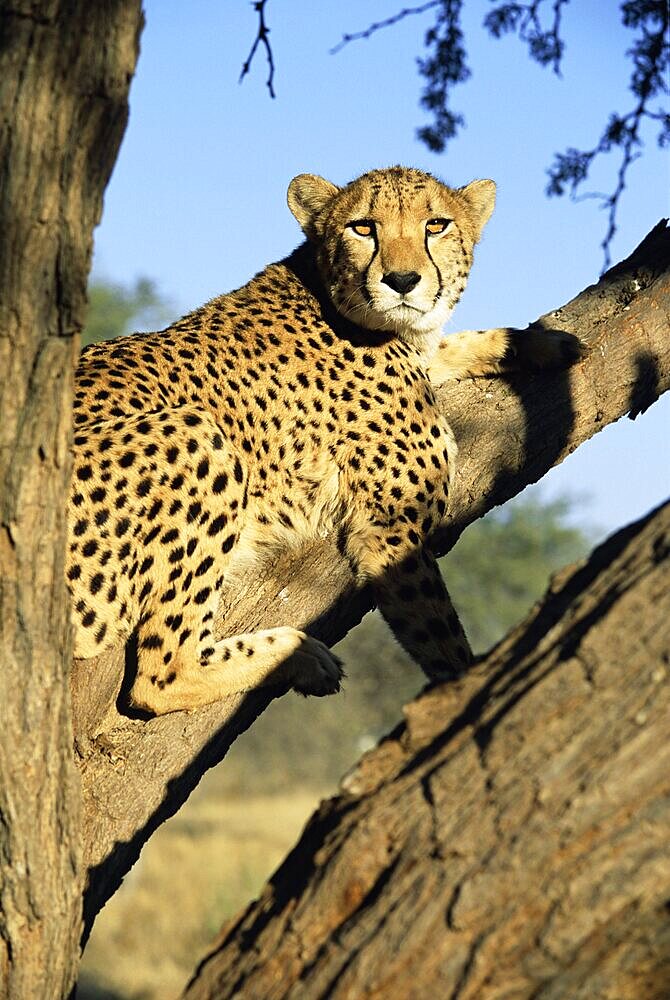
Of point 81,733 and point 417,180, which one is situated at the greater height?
point 417,180

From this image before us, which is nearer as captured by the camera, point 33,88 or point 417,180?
point 33,88

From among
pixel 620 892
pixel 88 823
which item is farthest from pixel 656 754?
pixel 88 823

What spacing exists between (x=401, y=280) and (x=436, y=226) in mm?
371

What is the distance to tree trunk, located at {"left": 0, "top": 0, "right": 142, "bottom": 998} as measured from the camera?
1.79 meters

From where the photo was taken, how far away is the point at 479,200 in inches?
174

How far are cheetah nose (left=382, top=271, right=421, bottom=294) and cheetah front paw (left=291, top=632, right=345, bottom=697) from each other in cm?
110

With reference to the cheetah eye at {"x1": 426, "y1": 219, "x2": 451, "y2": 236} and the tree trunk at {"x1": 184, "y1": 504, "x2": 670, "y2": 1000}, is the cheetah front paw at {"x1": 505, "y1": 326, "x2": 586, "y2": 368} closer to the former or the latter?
the cheetah eye at {"x1": 426, "y1": 219, "x2": 451, "y2": 236}

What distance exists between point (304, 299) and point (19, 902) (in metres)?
2.44

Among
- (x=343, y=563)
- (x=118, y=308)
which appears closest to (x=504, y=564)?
(x=118, y=308)

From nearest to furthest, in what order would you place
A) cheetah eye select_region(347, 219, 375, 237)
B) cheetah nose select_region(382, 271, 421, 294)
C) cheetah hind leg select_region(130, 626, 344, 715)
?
cheetah hind leg select_region(130, 626, 344, 715)
cheetah nose select_region(382, 271, 421, 294)
cheetah eye select_region(347, 219, 375, 237)

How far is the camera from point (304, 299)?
4168mm

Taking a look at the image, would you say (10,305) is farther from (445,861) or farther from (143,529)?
(143,529)

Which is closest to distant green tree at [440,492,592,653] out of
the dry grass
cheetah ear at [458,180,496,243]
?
the dry grass

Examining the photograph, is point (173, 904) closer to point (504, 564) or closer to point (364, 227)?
point (504, 564)
